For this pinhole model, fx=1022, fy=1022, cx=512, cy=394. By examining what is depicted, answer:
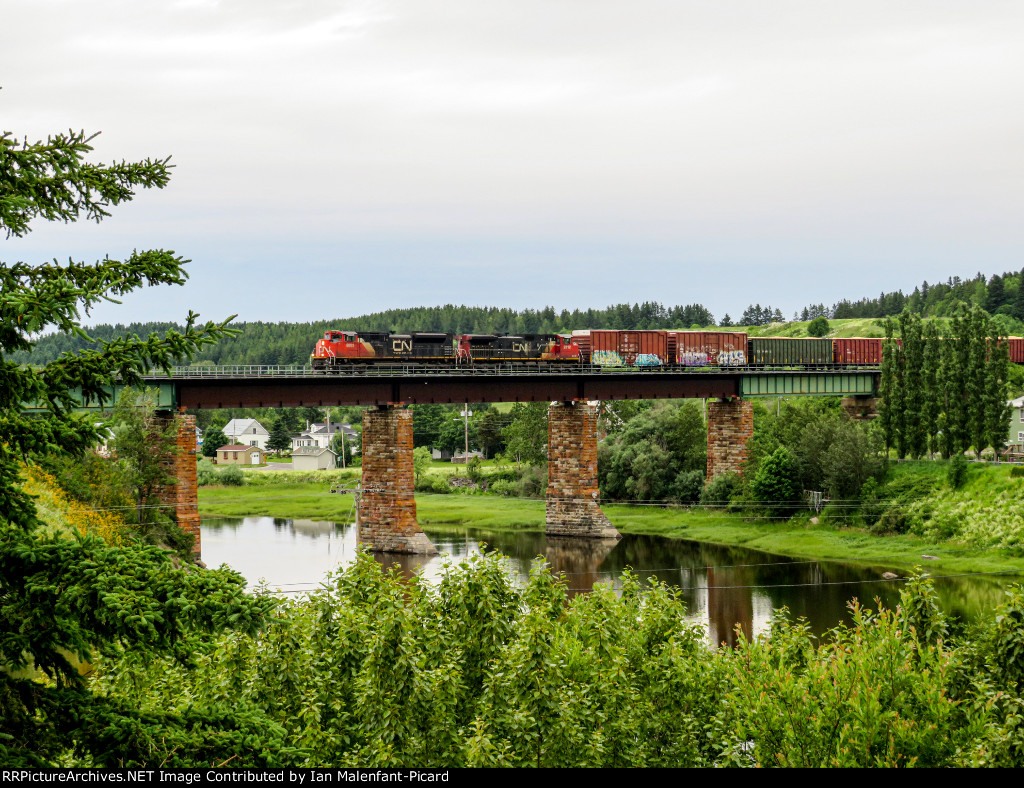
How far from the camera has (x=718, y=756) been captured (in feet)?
69.2

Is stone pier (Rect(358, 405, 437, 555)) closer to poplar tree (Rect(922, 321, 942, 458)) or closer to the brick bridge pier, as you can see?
the brick bridge pier

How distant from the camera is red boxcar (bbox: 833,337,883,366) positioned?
89.9 metres

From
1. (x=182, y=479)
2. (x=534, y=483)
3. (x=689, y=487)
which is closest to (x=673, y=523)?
(x=689, y=487)

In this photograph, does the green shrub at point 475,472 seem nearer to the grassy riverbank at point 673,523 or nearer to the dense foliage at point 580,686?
the grassy riverbank at point 673,523

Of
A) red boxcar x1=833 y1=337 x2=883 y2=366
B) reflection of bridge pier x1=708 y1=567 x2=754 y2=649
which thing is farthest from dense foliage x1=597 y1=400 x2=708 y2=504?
reflection of bridge pier x1=708 y1=567 x2=754 y2=649

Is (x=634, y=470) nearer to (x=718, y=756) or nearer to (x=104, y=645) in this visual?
(x=718, y=756)

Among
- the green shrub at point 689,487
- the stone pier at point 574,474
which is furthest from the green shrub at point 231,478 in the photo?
the green shrub at point 689,487

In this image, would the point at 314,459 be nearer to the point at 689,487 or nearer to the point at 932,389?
the point at 689,487

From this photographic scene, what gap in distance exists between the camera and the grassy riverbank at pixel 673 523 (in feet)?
191

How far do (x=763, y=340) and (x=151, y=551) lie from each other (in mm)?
79782

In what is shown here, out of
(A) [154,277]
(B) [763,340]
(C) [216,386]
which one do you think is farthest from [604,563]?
(A) [154,277]

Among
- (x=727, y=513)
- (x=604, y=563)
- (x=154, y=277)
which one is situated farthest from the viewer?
(x=727, y=513)

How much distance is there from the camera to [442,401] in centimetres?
6912

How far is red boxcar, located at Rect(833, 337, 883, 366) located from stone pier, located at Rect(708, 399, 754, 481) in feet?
47.0
